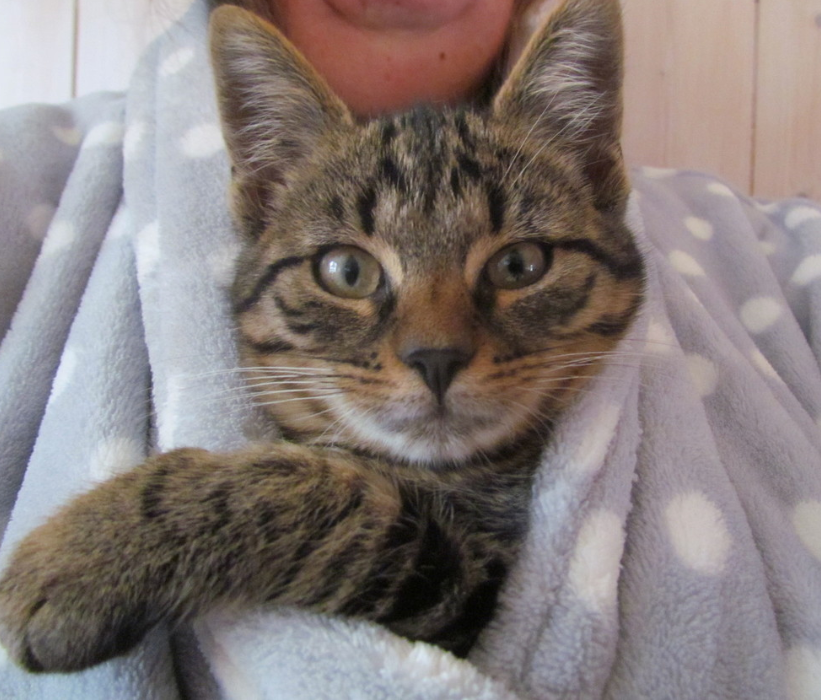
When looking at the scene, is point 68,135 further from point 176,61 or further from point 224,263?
point 224,263

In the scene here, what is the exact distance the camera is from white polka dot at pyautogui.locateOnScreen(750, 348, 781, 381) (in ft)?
3.02

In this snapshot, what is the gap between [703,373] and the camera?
855 mm

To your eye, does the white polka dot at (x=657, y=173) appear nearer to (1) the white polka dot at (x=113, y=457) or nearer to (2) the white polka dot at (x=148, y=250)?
(2) the white polka dot at (x=148, y=250)

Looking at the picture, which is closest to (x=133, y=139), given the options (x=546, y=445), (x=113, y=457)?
(x=113, y=457)

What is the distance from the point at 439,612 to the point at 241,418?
30cm

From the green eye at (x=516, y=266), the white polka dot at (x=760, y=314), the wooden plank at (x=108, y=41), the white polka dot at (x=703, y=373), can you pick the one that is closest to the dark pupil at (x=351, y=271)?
the green eye at (x=516, y=266)

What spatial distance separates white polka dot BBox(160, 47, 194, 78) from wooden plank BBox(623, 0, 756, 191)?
94 cm

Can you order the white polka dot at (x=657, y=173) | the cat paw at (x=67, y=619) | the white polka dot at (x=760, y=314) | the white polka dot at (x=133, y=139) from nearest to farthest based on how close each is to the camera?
the cat paw at (x=67, y=619), the white polka dot at (x=133, y=139), the white polka dot at (x=760, y=314), the white polka dot at (x=657, y=173)

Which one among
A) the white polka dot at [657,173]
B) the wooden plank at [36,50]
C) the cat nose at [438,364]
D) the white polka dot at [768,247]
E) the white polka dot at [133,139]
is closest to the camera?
the cat nose at [438,364]

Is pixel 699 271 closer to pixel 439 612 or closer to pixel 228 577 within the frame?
pixel 439 612

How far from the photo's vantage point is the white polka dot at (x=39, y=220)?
906 millimetres

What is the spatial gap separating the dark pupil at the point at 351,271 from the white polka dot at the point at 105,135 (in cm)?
53

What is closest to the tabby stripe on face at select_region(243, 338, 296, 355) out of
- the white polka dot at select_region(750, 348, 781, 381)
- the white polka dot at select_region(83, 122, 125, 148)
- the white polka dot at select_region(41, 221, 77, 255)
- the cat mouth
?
the cat mouth

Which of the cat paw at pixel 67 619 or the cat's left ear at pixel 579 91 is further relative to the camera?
the cat's left ear at pixel 579 91
